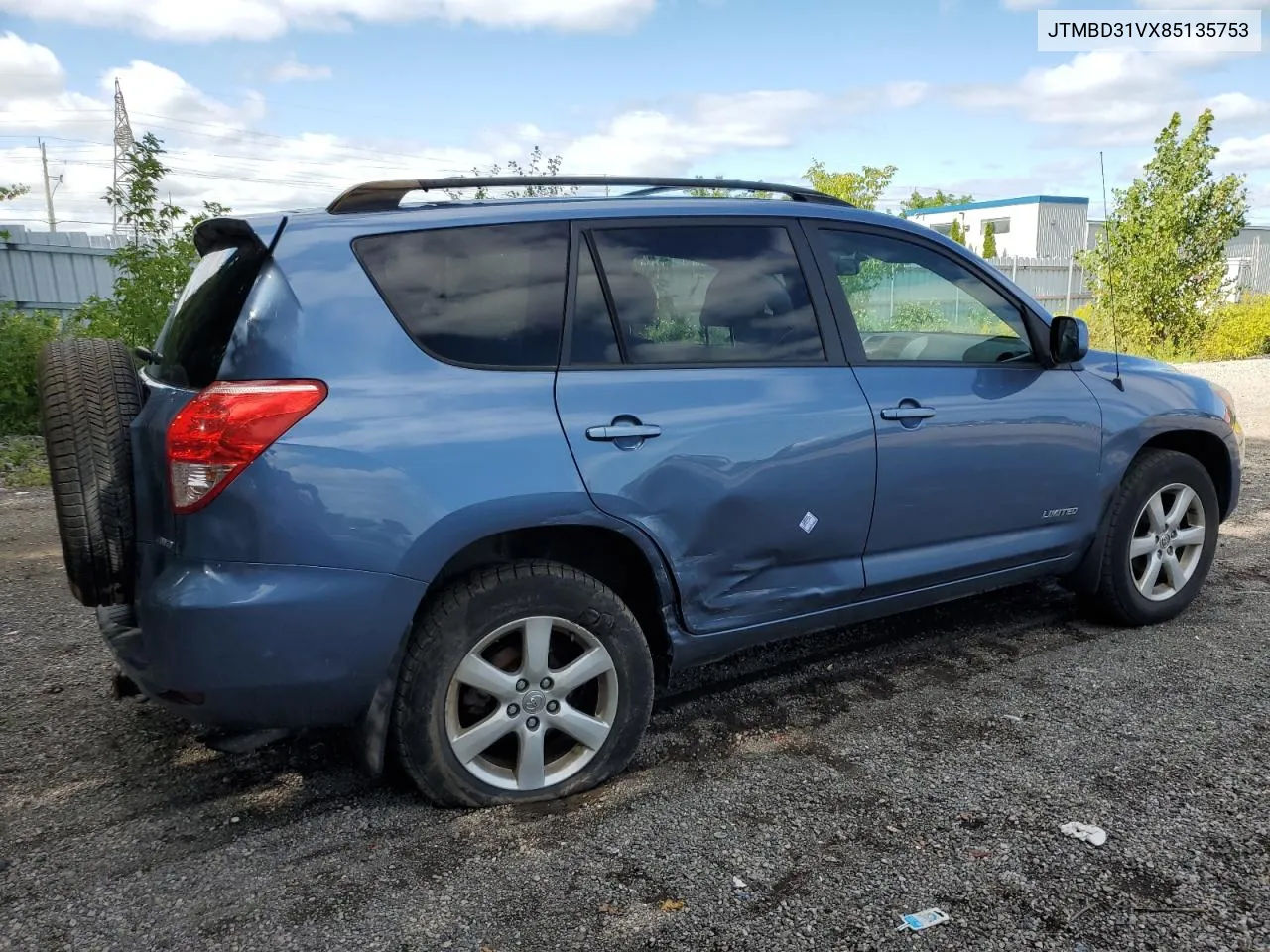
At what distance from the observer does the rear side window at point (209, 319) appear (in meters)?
2.59

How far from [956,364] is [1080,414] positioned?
2.10 feet

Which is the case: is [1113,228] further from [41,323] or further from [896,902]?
[896,902]

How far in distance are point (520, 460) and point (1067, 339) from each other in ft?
7.63

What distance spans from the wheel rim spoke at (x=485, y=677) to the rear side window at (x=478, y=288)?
83cm

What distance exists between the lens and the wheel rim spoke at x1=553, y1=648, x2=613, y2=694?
113 inches

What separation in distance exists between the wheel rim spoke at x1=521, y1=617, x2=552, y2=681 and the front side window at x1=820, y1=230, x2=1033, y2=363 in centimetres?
156

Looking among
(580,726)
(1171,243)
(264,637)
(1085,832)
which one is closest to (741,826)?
(580,726)

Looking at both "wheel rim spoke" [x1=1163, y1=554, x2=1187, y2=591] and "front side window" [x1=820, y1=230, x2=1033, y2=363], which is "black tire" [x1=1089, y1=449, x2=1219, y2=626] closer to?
"wheel rim spoke" [x1=1163, y1=554, x2=1187, y2=591]

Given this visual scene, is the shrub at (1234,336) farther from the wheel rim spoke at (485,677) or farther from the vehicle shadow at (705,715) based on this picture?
the wheel rim spoke at (485,677)

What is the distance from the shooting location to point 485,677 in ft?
9.09

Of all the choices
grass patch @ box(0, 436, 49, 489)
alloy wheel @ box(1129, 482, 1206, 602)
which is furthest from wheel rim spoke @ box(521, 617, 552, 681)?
grass patch @ box(0, 436, 49, 489)

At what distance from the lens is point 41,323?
33.4 ft

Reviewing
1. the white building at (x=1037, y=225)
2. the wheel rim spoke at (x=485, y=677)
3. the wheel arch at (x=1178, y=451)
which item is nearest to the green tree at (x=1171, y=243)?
the wheel arch at (x=1178, y=451)

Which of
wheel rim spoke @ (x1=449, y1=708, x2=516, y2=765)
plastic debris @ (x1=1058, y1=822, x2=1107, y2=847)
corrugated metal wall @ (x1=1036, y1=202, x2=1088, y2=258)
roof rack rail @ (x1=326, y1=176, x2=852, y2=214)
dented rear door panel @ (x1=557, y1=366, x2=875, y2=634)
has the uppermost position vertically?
corrugated metal wall @ (x1=1036, y1=202, x2=1088, y2=258)
